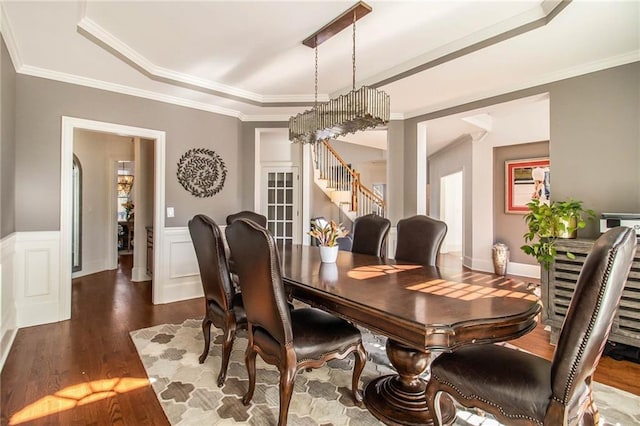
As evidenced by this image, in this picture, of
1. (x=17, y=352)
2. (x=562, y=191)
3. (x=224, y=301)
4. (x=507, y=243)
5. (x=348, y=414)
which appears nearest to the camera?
→ (x=348, y=414)

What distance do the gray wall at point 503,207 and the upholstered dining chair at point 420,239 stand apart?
12.6ft

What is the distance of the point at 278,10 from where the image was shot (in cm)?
250

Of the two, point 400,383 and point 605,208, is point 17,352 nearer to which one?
point 400,383

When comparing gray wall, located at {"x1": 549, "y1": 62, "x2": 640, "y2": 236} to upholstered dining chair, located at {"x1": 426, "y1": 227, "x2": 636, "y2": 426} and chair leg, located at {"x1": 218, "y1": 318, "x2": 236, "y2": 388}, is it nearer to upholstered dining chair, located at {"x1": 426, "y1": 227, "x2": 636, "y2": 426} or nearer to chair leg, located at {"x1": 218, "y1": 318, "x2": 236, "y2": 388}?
upholstered dining chair, located at {"x1": 426, "y1": 227, "x2": 636, "y2": 426}

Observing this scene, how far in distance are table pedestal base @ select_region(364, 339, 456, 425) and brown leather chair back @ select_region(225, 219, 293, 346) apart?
0.72m

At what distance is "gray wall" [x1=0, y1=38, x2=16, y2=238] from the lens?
259 centimetres

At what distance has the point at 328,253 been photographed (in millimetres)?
2568

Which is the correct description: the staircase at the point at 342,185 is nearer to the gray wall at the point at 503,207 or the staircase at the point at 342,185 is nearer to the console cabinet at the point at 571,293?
the gray wall at the point at 503,207

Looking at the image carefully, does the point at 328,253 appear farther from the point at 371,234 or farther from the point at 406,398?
the point at 406,398

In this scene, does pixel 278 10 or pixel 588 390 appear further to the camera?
pixel 278 10

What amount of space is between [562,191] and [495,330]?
2.58 m

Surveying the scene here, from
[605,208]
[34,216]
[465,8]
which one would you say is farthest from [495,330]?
[34,216]

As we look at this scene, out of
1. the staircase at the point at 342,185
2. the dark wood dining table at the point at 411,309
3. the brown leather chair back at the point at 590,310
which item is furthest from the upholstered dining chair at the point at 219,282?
the staircase at the point at 342,185

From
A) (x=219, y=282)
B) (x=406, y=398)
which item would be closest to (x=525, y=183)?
(x=406, y=398)
